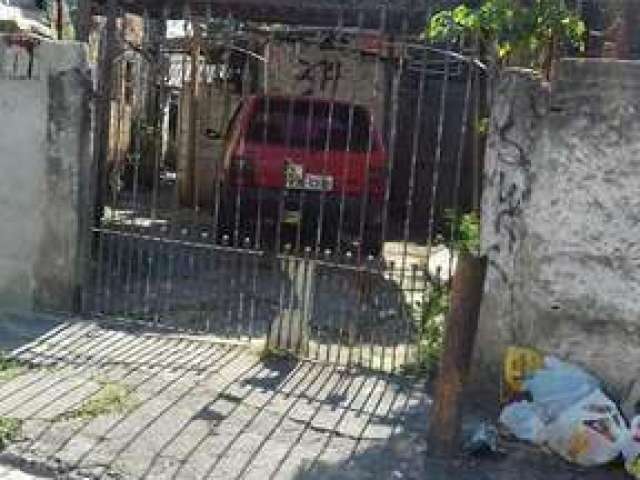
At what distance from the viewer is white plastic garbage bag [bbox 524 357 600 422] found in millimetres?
5336

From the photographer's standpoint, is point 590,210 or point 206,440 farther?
point 590,210

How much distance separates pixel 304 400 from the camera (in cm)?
590

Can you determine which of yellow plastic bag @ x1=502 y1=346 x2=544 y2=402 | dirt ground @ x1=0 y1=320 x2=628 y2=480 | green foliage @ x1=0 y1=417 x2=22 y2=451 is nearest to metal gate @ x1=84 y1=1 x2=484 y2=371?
dirt ground @ x1=0 y1=320 x2=628 y2=480

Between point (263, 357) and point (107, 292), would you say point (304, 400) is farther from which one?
point (107, 292)

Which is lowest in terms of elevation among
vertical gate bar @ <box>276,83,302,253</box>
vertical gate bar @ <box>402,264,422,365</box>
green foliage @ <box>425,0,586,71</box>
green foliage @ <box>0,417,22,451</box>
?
green foliage @ <box>0,417,22,451</box>

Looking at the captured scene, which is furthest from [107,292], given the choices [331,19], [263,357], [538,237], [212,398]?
[331,19]

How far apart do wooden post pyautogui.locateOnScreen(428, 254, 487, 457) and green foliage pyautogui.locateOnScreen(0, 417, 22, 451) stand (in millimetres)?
2126

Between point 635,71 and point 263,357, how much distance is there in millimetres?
2917

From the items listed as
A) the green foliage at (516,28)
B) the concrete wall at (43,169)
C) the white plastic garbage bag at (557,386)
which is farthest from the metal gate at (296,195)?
the white plastic garbage bag at (557,386)

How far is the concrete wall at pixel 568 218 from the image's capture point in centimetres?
547

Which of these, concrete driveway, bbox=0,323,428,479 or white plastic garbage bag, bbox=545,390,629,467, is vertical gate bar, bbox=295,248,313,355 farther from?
white plastic garbage bag, bbox=545,390,629,467

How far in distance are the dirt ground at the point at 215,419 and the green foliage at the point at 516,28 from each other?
2.14 meters

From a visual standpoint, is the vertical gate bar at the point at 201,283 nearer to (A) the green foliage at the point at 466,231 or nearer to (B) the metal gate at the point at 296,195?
(B) the metal gate at the point at 296,195

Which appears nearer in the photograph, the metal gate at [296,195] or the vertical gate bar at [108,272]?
the metal gate at [296,195]
